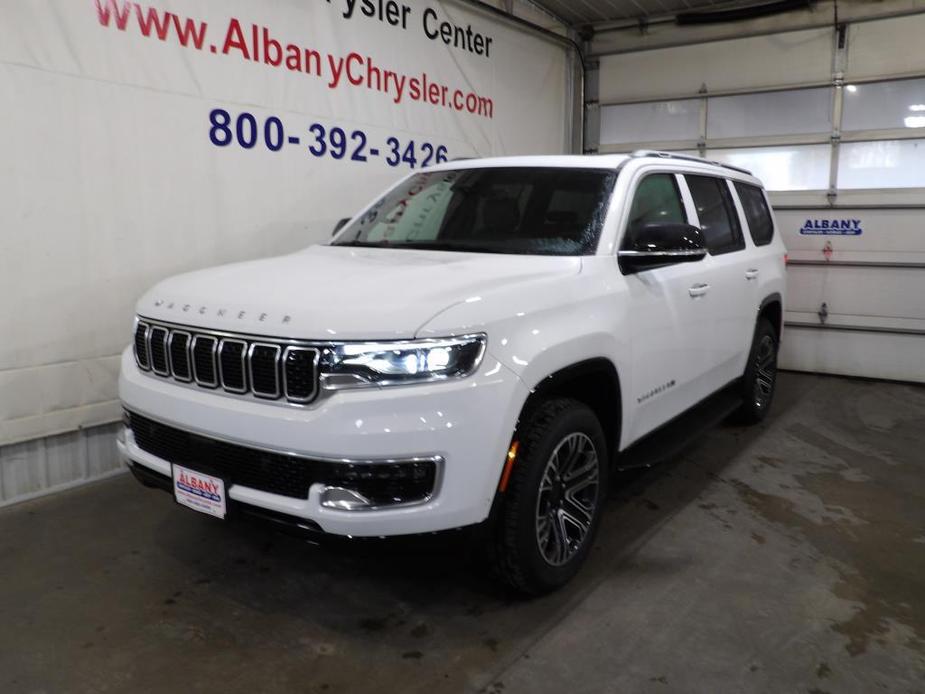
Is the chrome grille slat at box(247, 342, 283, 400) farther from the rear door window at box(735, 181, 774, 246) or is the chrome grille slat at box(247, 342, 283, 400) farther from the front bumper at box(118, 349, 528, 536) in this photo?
the rear door window at box(735, 181, 774, 246)

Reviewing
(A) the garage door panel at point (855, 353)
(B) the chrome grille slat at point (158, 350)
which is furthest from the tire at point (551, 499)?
(A) the garage door panel at point (855, 353)

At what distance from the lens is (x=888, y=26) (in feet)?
22.6

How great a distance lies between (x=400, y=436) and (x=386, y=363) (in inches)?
9.3

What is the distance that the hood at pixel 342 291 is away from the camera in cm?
236

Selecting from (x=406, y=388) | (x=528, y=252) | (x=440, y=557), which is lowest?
(x=440, y=557)

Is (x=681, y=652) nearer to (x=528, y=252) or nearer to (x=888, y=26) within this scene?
(x=528, y=252)

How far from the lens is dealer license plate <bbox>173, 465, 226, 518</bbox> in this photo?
100 inches

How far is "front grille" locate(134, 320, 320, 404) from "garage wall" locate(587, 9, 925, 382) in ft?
21.4

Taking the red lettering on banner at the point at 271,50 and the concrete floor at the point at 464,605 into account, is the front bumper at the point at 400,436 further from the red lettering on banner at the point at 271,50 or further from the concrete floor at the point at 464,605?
the red lettering on banner at the point at 271,50

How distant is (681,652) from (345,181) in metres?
4.12

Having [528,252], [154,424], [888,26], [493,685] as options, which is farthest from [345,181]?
[888,26]

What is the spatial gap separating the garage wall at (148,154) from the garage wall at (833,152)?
3480 mm

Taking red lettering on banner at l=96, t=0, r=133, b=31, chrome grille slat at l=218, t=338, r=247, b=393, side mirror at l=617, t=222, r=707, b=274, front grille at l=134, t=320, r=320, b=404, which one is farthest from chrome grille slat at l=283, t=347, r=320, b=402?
red lettering on banner at l=96, t=0, r=133, b=31

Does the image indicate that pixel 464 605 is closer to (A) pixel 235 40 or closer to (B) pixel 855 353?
(A) pixel 235 40
